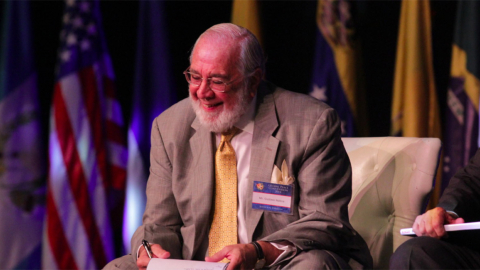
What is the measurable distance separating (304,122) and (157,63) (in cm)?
193

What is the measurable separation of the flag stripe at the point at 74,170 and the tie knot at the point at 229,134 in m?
1.77

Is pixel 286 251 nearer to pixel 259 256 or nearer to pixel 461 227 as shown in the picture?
pixel 259 256

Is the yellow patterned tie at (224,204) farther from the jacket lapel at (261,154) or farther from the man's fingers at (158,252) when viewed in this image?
the man's fingers at (158,252)

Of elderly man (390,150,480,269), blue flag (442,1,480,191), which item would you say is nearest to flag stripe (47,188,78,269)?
elderly man (390,150,480,269)

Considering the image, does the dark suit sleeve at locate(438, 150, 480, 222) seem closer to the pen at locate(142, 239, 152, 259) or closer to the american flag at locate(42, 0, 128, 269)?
the pen at locate(142, 239, 152, 259)

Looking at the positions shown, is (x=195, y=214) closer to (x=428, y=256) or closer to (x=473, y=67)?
(x=428, y=256)

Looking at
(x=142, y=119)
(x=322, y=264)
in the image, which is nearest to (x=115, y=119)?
(x=142, y=119)

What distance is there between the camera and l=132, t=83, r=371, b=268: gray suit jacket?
188 cm

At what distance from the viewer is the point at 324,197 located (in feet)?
6.21

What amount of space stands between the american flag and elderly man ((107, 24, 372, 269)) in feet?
4.96

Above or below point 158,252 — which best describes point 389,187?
above

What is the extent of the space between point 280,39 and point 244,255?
2.34 m

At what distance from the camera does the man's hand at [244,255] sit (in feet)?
5.47

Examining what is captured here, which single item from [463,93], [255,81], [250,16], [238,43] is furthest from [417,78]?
[238,43]
